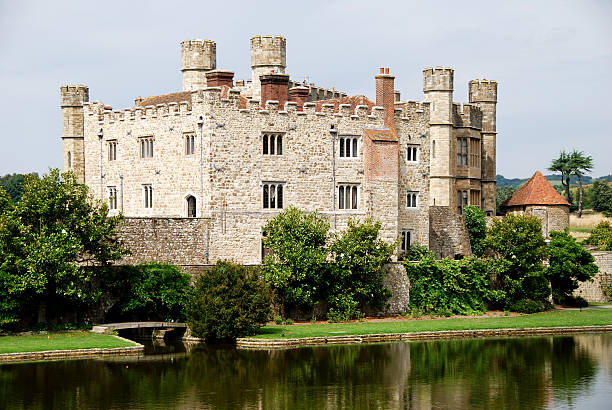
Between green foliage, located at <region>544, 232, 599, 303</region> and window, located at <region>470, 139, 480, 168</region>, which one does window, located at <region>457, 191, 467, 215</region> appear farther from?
green foliage, located at <region>544, 232, 599, 303</region>

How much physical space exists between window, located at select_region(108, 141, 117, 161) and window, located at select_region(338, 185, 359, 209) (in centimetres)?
1438

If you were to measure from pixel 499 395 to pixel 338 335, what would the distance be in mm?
11869

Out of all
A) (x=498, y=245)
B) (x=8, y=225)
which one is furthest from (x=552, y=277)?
(x=8, y=225)

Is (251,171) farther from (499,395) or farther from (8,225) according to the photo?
(499,395)

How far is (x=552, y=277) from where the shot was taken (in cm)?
6222

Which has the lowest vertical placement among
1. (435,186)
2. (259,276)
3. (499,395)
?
(499,395)

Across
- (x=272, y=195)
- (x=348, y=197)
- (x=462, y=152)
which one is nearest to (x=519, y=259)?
(x=348, y=197)

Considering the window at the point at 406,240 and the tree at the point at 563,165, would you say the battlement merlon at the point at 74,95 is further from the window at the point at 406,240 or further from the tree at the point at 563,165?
the tree at the point at 563,165

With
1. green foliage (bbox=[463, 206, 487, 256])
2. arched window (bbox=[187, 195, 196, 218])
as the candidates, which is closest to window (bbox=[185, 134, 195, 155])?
arched window (bbox=[187, 195, 196, 218])

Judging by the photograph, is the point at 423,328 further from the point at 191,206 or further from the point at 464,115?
the point at 464,115

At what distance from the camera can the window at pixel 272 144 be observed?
56.4 m

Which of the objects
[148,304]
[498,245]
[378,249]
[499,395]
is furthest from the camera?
[498,245]

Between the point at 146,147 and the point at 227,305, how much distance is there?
54.3ft

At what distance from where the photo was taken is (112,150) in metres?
62.6
